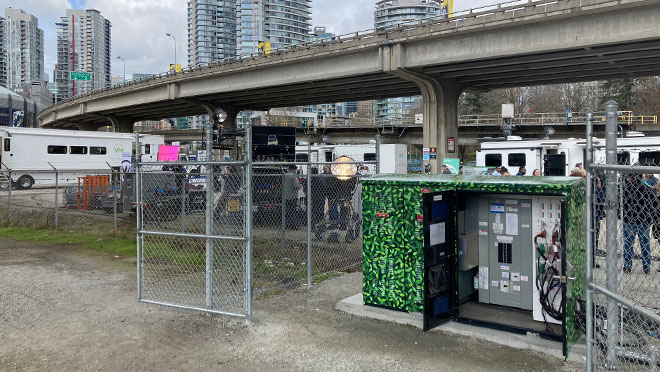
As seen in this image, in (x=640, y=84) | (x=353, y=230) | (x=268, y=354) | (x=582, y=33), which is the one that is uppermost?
(x=640, y=84)

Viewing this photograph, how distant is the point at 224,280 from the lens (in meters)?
8.53

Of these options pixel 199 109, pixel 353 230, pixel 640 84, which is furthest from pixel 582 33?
pixel 640 84

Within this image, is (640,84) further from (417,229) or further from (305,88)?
(417,229)

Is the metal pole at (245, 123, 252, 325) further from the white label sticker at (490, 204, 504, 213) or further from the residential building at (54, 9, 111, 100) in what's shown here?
the residential building at (54, 9, 111, 100)

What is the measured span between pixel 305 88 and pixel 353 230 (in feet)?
83.8

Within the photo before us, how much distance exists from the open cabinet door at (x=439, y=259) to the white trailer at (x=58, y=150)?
25.4 metres

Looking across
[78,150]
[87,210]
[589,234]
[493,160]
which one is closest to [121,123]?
[78,150]

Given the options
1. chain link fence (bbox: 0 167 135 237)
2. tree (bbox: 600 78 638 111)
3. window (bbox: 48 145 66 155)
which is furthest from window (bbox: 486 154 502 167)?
tree (bbox: 600 78 638 111)

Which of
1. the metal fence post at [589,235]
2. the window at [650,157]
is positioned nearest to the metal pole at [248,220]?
the metal fence post at [589,235]

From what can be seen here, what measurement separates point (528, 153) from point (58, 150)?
27728 millimetres

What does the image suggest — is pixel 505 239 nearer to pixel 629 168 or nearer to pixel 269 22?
pixel 629 168

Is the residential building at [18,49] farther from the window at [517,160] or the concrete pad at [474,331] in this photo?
the concrete pad at [474,331]

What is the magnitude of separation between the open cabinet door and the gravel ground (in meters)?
0.34

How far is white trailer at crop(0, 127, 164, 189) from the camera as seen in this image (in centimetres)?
2894
